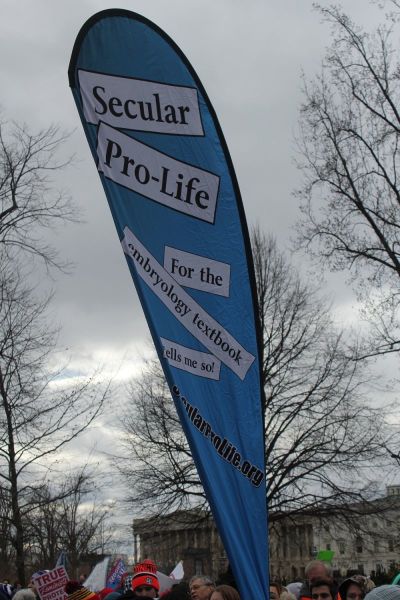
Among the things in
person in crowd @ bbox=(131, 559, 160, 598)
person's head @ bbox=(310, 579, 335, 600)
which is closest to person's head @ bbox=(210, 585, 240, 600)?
person's head @ bbox=(310, 579, 335, 600)

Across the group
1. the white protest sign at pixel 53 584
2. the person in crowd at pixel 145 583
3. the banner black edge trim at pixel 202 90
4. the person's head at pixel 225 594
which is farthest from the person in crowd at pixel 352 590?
the white protest sign at pixel 53 584

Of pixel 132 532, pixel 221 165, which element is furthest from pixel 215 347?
pixel 132 532

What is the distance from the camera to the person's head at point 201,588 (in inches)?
295

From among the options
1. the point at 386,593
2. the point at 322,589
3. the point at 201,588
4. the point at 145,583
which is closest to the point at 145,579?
the point at 145,583

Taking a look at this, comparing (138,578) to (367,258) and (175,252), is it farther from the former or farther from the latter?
(367,258)

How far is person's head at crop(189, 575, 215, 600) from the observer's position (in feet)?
24.6

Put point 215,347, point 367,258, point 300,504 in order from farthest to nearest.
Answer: point 300,504 → point 367,258 → point 215,347

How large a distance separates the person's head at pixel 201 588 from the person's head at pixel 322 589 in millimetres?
1467

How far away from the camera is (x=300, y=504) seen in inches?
952

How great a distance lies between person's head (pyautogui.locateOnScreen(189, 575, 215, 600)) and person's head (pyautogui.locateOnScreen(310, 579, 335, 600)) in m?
1.47

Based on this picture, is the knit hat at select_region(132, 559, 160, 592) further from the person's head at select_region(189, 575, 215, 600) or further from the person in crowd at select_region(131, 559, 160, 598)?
the person's head at select_region(189, 575, 215, 600)

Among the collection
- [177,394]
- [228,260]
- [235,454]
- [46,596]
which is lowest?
[46,596]

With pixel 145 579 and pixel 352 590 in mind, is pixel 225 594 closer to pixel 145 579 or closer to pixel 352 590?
pixel 352 590

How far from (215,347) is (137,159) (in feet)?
3.87
